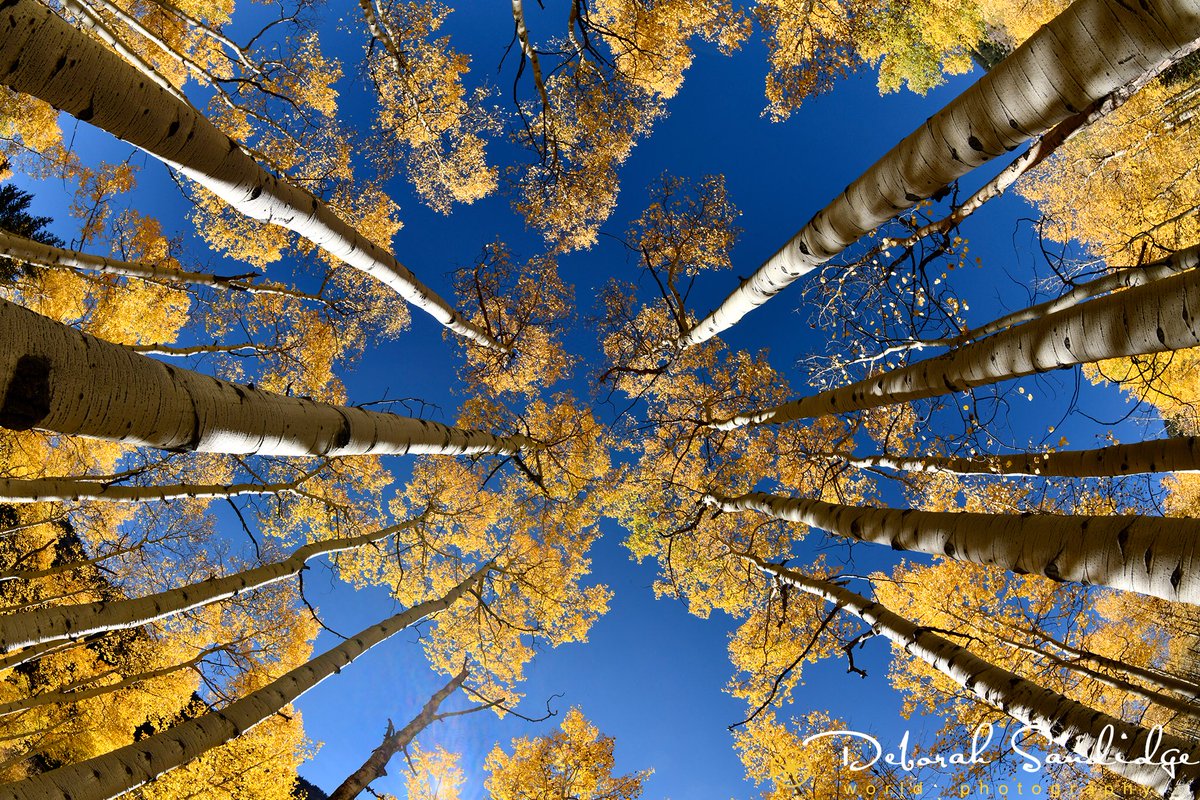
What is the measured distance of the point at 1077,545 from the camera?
228 cm

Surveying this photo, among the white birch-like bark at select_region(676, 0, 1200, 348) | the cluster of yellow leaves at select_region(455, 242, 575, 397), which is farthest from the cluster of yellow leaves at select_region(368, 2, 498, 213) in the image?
the white birch-like bark at select_region(676, 0, 1200, 348)

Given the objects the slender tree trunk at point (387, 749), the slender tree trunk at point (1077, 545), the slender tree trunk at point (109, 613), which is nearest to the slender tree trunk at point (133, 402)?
the slender tree trunk at point (109, 613)

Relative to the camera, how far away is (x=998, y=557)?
2658mm

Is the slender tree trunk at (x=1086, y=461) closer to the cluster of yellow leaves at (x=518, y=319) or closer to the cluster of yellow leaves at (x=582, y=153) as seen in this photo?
the cluster of yellow leaves at (x=518, y=319)

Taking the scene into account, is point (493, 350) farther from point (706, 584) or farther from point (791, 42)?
point (791, 42)

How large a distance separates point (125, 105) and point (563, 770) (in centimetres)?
1098

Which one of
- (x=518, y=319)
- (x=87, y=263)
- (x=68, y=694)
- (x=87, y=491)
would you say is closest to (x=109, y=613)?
(x=87, y=491)

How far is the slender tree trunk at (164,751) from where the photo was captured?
107 inches

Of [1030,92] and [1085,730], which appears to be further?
[1085,730]

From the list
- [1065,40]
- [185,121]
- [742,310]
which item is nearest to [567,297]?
[742,310]

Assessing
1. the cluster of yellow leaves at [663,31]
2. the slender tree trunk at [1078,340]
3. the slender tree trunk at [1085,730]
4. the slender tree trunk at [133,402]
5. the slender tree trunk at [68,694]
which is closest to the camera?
the slender tree trunk at [133,402]

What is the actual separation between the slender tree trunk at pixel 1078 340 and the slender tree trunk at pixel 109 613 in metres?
5.89

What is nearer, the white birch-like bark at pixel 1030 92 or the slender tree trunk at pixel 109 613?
the white birch-like bark at pixel 1030 92

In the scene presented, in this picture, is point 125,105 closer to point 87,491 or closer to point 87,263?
point 87,491
